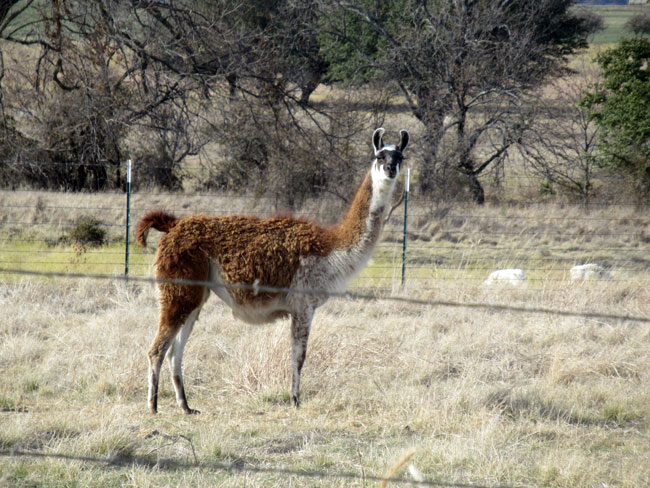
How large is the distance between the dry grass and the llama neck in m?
1.21

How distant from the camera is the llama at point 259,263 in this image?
18.4 feet

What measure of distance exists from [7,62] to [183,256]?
15195 millimetres

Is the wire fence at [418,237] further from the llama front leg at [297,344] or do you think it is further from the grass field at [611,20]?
the grass field at [611,20]

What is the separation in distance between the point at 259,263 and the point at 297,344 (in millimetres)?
756

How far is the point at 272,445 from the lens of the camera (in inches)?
197

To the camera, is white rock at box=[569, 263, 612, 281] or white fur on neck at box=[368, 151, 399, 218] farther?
white rock at box=[569, 263, 612, 281]

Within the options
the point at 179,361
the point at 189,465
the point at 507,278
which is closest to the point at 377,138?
the point at 179,361

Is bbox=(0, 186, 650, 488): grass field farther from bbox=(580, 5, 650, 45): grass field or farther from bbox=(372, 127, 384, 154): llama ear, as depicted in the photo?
bbox=(580, 5, 650, 45): grass field

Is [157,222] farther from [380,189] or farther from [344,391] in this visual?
[344,391]

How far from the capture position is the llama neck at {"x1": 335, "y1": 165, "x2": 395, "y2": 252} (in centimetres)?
604

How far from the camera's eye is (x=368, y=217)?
20.0 ft

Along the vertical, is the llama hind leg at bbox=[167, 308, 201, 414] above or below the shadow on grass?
above

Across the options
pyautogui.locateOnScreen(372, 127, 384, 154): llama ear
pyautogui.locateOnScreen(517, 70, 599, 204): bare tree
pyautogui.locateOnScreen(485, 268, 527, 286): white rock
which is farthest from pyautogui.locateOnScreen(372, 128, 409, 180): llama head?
pyautogui.locateOnScreen(517, 70, 599, 204): bare tree

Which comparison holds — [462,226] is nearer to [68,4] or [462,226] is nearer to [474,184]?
[474,184]
